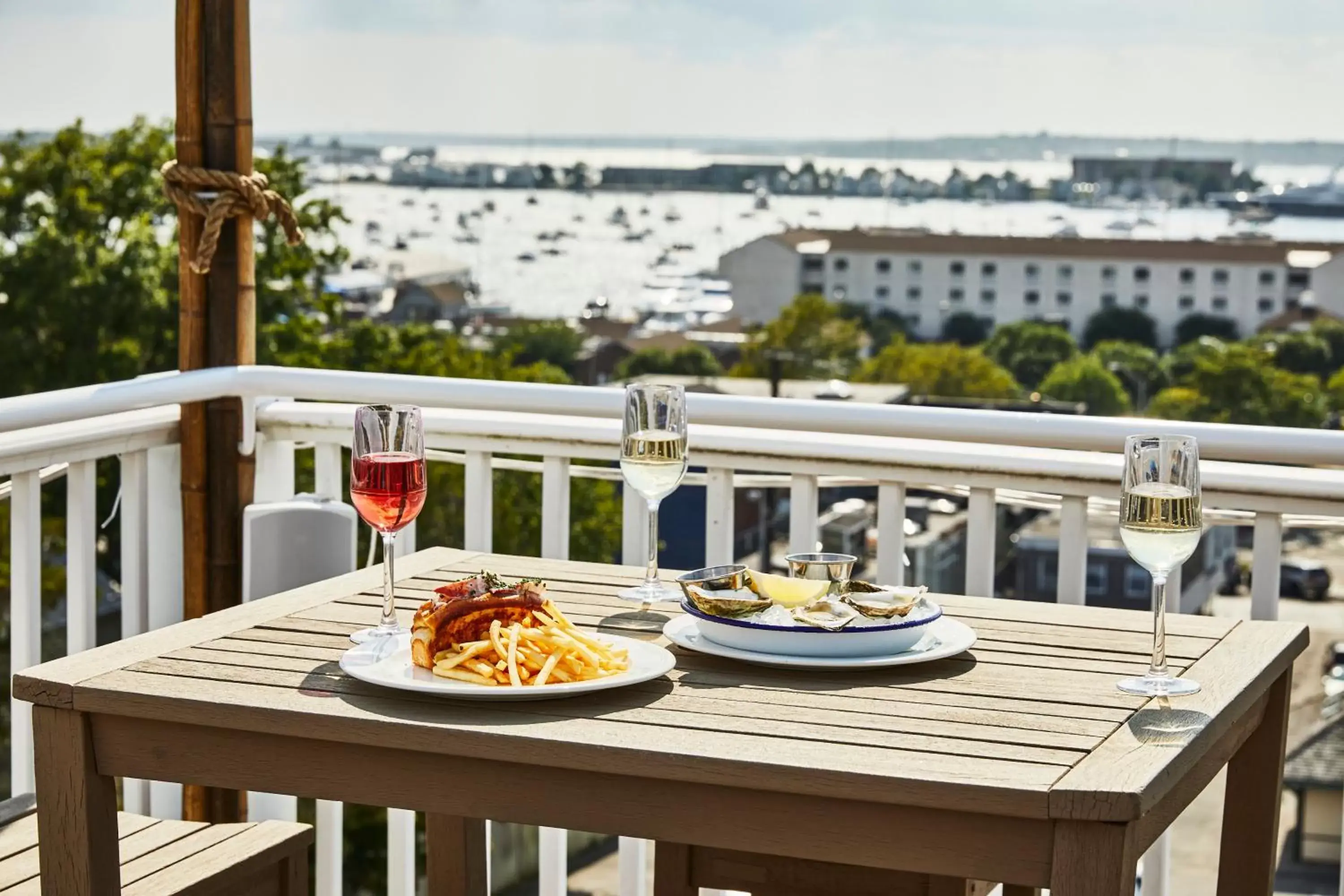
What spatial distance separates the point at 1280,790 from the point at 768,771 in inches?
33.1

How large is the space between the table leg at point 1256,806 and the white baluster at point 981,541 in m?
0.60

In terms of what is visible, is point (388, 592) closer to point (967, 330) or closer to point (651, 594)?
point (651, 594)

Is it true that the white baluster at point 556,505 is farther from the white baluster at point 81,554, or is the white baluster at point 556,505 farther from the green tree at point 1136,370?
the green tree at point 1136,370

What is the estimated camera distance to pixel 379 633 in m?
1.63

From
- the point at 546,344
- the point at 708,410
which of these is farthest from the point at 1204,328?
the point at 708,410

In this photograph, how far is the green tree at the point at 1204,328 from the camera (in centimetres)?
4419

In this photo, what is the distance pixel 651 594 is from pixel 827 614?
34cm

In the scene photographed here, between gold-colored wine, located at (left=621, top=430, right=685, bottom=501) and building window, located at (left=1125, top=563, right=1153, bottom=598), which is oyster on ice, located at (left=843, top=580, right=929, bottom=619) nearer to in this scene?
gold-colored wine, located at (left=621, top=430, right=685, bottom=501)

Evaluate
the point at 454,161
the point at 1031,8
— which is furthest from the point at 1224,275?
the point at 454,161

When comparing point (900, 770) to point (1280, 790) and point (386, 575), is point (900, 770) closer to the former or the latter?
point (386, 575)

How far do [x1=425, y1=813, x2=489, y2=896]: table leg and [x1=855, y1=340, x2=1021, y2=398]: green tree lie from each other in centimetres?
3907

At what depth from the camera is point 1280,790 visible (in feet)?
5.96

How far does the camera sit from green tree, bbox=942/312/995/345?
42.7 meters

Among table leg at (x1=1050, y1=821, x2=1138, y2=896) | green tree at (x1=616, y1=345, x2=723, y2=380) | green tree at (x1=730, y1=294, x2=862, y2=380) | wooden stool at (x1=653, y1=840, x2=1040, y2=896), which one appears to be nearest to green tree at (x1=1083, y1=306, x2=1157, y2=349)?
green tree at (x1=730, y1=294, x2=862, y2=380)
